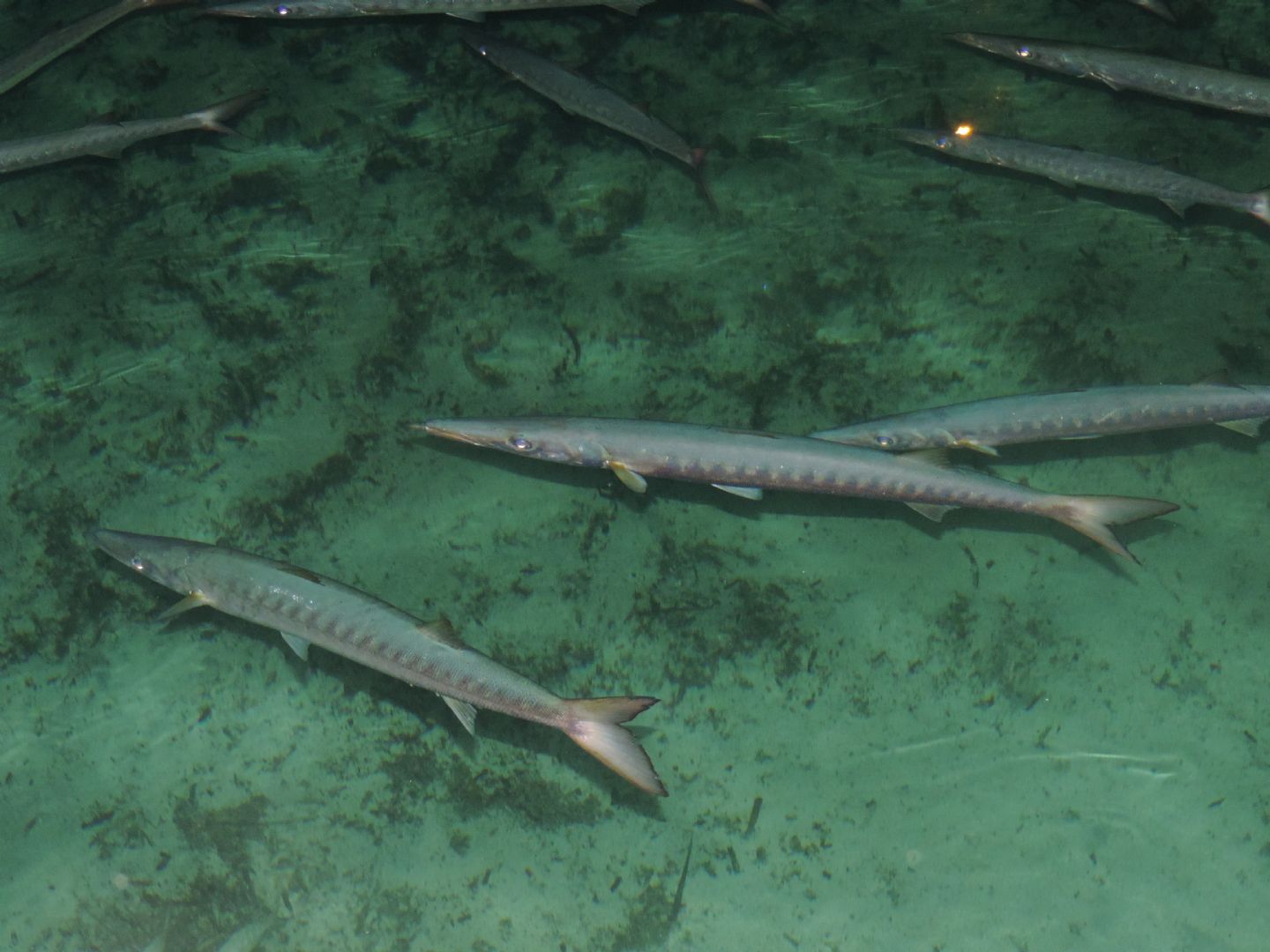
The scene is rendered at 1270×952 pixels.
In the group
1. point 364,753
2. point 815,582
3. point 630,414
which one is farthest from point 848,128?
point 364,753

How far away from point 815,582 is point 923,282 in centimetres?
217

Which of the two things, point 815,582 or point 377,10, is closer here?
point 815,582

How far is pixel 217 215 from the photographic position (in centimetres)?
554

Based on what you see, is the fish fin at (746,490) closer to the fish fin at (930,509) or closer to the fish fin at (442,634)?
the fish fin at (930,509)

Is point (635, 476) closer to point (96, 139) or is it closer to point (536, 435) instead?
point (536, 435)

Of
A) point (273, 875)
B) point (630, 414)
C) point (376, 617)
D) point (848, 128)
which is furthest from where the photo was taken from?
point (848, 128)

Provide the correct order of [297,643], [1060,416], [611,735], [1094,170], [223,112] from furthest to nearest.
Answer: [223,112] < [1094,170] < [1060,416] < [297,643] < [611,735]

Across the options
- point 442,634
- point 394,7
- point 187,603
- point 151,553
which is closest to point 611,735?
point 442,634

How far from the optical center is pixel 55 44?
5527mm

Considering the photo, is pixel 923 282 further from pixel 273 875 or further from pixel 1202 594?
pixel 273 875

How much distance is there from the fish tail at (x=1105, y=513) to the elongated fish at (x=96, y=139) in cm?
597

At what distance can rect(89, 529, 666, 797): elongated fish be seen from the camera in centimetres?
433

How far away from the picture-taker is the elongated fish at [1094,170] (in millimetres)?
5184

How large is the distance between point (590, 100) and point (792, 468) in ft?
9.31
